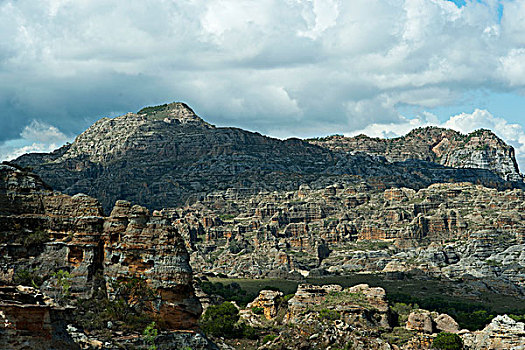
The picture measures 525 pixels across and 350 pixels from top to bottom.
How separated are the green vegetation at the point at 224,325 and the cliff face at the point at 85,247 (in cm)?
2790

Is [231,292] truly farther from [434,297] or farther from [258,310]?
[434,297]

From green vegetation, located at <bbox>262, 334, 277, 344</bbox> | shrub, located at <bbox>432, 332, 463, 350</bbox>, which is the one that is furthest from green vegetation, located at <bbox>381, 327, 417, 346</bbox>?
green vegetation, located at <bbox>262, 334, 277, 344</bbox>

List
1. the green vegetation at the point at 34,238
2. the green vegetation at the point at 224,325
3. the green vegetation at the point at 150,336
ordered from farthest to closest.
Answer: the green vegetation at the point at 224,325 < the green vegetation at the point at 34,238 < the green vegetation at the point at 150,336

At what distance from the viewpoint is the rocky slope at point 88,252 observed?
1660 inches

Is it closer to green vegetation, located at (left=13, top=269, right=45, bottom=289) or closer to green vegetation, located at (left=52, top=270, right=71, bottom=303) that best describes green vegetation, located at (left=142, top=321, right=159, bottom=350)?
green vegetation, located at (left=52, top=270, right=71, bottom=303)

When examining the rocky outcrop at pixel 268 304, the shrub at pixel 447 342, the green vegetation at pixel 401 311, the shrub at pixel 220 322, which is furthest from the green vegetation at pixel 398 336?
the rocky outcrop at pixel 268 304

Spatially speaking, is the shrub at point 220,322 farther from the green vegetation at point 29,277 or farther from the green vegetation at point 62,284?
the green vegetation at point 29,277

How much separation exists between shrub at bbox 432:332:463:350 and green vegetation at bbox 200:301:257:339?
20969 mm

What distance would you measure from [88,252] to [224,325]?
34.0 m

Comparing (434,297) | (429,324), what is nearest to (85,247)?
(429,324)

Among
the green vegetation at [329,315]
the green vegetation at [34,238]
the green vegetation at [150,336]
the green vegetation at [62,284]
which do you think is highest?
the green vegetation at [34,238]

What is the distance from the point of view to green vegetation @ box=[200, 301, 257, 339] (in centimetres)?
7306

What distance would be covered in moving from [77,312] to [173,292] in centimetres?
647

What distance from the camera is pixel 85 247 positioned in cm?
4375
